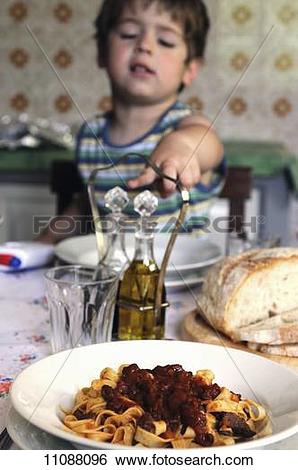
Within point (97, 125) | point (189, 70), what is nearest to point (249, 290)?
point (97, 125)

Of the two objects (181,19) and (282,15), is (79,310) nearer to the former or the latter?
(181,19)

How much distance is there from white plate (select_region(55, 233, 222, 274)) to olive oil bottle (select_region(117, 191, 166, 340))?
22 cm

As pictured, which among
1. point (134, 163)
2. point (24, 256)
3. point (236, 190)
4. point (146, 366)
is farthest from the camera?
point (134, 163)

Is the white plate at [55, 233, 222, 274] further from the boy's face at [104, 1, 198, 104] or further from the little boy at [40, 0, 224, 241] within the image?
the boy's face at [104, 1, 198, 104]

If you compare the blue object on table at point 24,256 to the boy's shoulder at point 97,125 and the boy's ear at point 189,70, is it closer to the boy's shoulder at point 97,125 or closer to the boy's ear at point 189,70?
the boy's shoulder at point 97,125

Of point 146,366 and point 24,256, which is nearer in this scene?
point 146,366

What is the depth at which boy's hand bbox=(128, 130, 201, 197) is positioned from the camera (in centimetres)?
85

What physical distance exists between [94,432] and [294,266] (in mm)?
387

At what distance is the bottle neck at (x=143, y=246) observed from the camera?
762 millimetres

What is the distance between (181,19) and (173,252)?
33.0 inches

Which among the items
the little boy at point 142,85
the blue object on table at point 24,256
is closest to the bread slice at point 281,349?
the blue object on table at point 24,256

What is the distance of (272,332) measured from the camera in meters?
0.73
